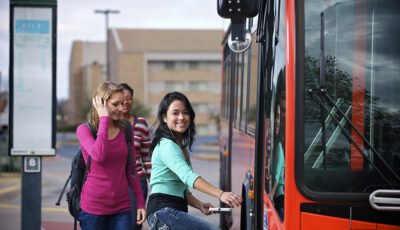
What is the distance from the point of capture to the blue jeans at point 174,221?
9.88ft

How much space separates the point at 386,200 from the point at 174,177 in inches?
52.8

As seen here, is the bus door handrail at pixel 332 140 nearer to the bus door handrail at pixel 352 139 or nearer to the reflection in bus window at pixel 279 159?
the bus door handrail at pixel 352 139

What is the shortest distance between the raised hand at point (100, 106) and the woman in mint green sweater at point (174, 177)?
59cm

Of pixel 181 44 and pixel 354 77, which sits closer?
pixel 354 77

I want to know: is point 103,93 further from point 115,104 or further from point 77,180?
point 77,180

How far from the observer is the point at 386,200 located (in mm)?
2352

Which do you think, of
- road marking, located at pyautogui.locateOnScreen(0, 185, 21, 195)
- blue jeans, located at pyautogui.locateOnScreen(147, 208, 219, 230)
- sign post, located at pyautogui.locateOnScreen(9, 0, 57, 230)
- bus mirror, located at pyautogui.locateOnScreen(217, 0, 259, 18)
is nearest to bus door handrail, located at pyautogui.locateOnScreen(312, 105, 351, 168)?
blue jeans, located at pyautogui.locateOnScreen(147, 208, 219, 230)

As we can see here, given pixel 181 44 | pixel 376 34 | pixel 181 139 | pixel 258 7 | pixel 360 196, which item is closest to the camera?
pixel 360 196

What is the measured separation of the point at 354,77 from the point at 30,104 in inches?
169

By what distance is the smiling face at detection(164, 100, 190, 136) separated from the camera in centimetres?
334

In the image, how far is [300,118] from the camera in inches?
99.7

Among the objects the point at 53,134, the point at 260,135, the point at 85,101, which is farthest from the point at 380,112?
the point at 85,101

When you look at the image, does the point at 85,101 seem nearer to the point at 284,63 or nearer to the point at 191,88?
the point at 191,88

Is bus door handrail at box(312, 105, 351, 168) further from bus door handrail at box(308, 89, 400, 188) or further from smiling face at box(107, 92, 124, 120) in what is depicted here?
smiling face at box(107, 92, 124, 120)
